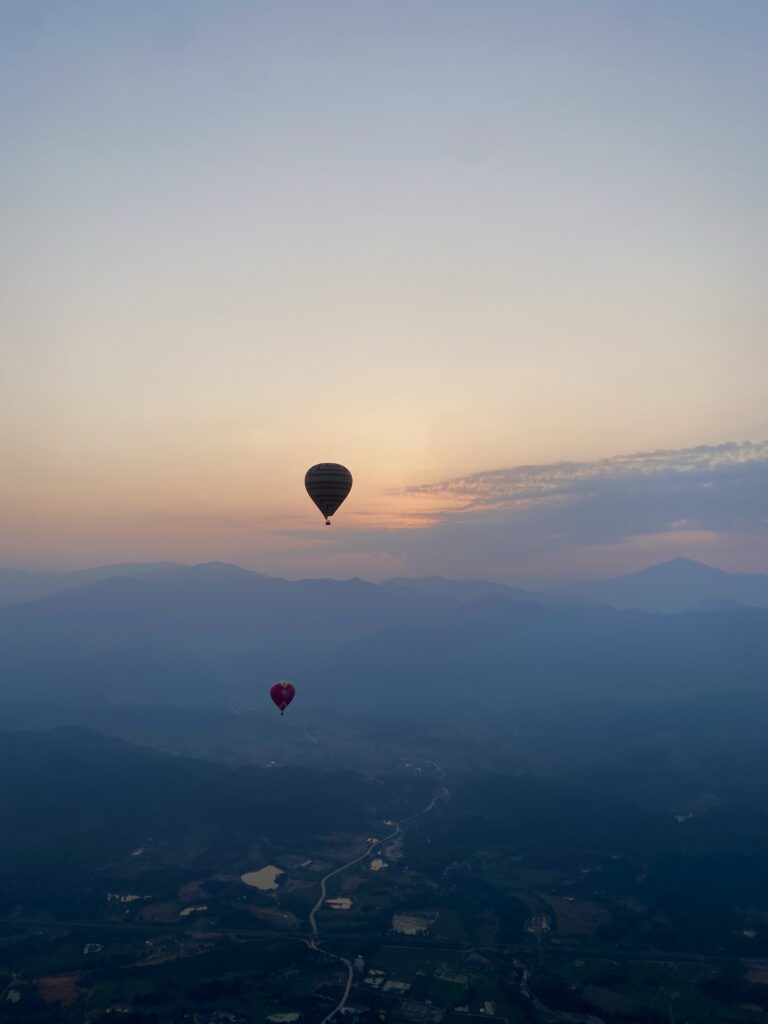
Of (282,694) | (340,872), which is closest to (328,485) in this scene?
(282,694)

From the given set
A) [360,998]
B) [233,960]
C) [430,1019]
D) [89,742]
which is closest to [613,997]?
[430,1019]

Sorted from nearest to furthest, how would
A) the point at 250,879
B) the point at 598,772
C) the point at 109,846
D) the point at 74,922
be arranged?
the point at 74,922
the point at 250,879
the point at 109,846
the point at 598,772

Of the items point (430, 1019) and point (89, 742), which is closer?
point (430, 1019)

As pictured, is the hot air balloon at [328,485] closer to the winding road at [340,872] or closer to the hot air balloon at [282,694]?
the hot air balloon at [282,694]

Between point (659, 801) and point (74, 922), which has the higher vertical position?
point (74, 922)

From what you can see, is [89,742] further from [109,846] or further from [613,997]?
[613,997]

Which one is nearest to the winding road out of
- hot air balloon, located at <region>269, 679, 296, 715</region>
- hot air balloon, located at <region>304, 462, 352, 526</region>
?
hot air balloon, located at <region>269, 679, 296, 715</region>

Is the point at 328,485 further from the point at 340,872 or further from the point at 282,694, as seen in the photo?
the point at 340,872

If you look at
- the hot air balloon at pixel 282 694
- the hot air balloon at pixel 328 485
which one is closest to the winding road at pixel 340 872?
the hot air balloon at pixel 282 694
